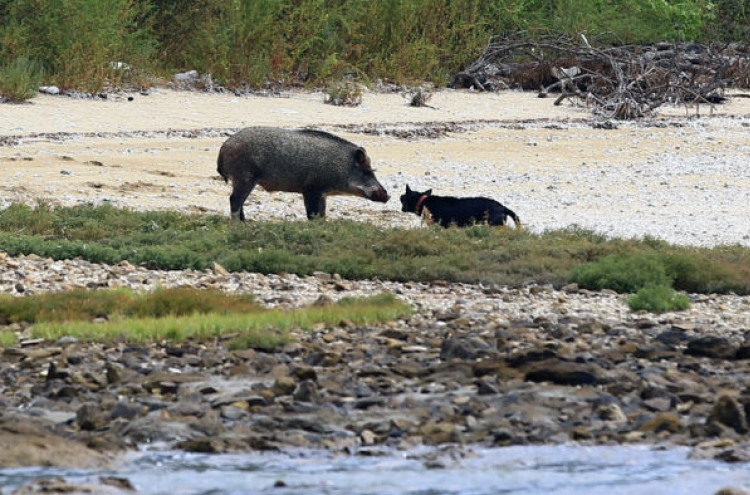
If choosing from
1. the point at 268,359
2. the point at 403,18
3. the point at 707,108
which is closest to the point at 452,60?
the point at 403,18

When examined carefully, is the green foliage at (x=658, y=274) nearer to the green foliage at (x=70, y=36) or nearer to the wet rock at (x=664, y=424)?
the wet rock at (x=664, y=424)

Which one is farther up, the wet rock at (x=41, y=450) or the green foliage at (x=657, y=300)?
the green foliage at (x=657, y=300)

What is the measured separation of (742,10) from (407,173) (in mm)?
18372

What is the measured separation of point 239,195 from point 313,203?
0.93 m

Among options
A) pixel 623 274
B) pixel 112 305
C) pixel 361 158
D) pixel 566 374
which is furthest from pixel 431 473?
pixel 361 158

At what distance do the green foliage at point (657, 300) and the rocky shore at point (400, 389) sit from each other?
1.05 ft

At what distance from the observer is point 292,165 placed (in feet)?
60.4

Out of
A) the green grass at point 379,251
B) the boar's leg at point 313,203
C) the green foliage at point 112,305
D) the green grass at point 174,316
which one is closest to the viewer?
the green grass at point 174,316

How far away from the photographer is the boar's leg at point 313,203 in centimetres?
1878

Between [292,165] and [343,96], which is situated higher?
[343,96]

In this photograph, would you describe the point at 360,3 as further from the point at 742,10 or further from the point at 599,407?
the point at 599,407

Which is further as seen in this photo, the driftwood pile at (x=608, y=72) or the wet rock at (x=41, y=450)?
the driftwood pile at (x=608, y=72)

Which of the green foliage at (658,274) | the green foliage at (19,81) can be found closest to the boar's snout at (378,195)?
the green foliage at (658,274)

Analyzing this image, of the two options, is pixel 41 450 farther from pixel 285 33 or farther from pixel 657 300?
pixel 285 33
